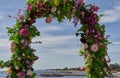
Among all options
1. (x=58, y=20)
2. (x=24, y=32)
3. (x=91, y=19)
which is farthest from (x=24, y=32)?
(x=91, y=19)

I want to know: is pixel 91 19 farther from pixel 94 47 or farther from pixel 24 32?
pixel 24 32

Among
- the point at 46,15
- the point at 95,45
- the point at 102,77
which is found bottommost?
the point at 102,77

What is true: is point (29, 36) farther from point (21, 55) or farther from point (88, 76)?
point (88, 76)

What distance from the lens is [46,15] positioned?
13.4 meters

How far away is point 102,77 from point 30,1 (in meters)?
3.56

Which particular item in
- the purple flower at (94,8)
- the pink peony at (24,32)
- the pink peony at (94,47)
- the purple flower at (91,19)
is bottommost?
the pink peony at (94,47)

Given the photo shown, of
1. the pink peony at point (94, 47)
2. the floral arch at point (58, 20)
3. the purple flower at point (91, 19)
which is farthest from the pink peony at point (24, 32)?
the pink peony at point (94, 47)

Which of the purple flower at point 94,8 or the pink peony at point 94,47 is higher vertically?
the purple flower at point 94,8

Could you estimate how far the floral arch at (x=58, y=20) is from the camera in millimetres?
13102

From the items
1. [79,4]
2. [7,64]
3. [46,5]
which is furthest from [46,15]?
[7,64]

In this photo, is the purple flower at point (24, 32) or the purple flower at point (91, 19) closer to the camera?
the purple flower at point (24, 32)

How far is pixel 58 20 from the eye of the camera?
1325cm

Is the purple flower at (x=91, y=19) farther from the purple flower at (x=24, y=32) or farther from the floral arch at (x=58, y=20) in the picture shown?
the purple flower at (x=24, y=32)

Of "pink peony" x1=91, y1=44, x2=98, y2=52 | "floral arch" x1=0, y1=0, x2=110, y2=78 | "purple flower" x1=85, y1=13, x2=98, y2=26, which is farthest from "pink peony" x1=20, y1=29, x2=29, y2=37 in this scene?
"pink peony" x1=91, y1=44, x2=98, y2=52
